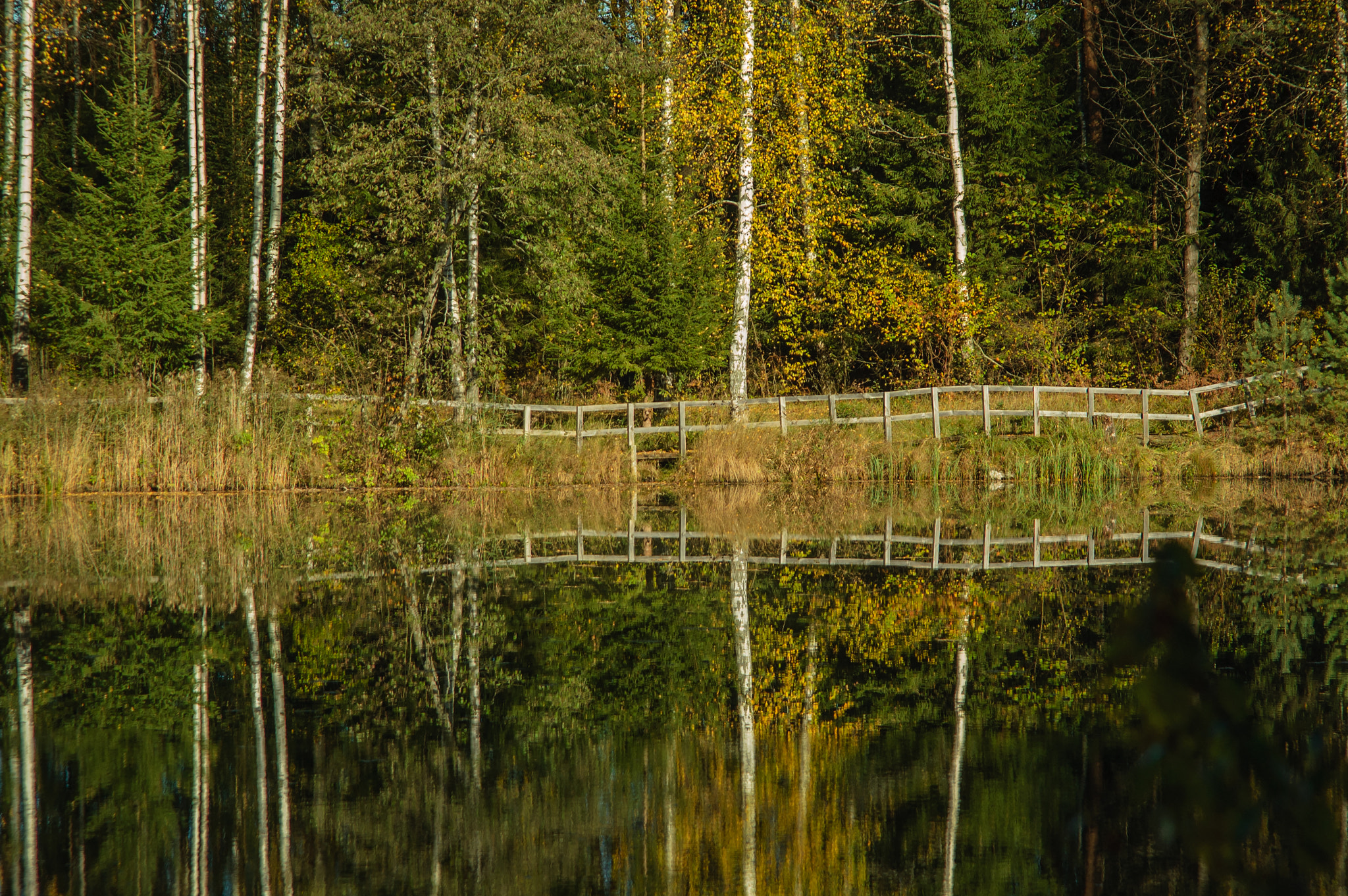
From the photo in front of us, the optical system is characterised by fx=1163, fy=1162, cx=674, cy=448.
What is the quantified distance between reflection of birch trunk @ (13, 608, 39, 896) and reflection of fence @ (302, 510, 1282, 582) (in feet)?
→ 8.25

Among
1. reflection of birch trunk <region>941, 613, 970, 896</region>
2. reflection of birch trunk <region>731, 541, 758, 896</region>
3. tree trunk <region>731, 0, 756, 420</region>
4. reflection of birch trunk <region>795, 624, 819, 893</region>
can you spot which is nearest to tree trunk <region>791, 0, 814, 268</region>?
tree trunk <region>731, 0, 756, 420</region>

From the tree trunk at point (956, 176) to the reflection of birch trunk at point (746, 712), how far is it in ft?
56.5

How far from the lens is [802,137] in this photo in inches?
917

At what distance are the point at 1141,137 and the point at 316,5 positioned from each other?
1977 centimetres

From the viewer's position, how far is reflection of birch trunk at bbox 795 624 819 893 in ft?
11.1

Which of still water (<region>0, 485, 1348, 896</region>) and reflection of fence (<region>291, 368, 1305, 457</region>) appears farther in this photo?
reflection of fence (<region>291, 368, 1305, 457</region>)

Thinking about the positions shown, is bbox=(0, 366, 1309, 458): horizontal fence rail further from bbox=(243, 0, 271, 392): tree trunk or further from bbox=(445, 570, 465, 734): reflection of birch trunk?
bbox=(445, 570, 465, 734): reflection of birch trunk

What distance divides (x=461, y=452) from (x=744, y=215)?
7.83 metres

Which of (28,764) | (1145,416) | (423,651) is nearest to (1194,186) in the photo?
(1145,416)

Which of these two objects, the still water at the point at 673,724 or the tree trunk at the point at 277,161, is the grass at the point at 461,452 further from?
the tree trunk at the point at 277,161

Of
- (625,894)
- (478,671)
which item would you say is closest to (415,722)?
(478,671)

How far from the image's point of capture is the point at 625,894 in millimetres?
3227

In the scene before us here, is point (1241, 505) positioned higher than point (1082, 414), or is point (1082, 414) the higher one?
point (1082, 414)

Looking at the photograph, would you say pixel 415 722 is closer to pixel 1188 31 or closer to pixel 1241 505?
pixel 1241 505
